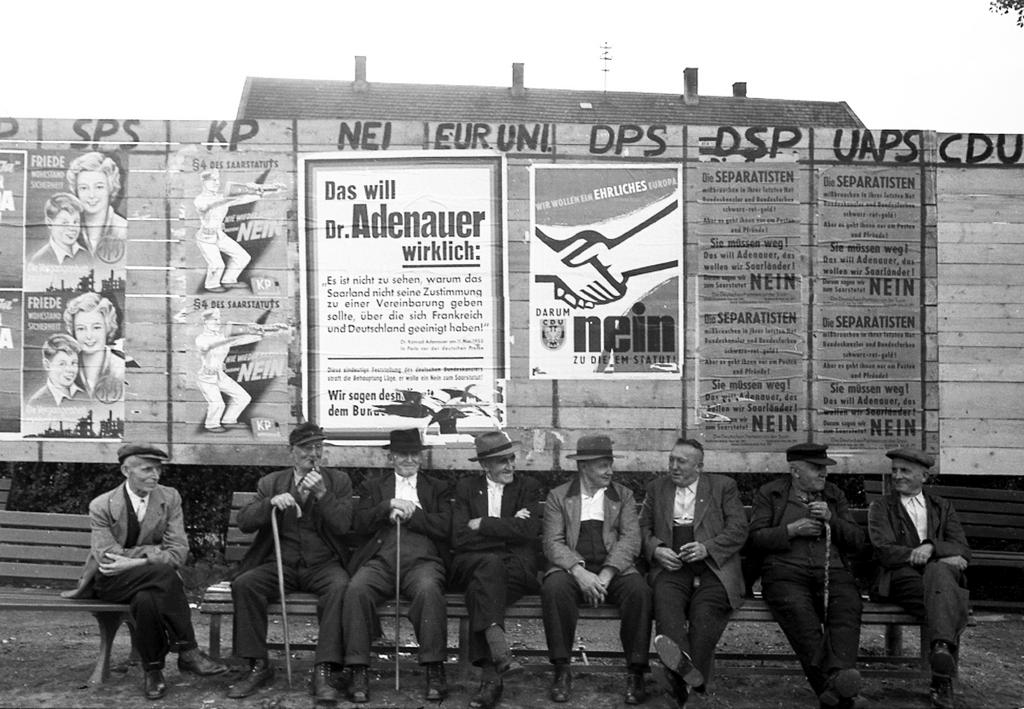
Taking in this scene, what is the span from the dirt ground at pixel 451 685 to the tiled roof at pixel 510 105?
18994mm

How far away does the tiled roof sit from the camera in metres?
25.3

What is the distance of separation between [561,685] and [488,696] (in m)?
0.44

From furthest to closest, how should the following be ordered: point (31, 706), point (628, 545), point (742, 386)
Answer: point (742, 386) < point (628, 545) < point (31, 706)

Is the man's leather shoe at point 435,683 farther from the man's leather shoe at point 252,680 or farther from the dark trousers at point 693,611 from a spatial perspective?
the dark trousers at point 693,611

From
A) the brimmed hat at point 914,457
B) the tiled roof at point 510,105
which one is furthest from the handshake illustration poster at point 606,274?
the tiled roof at point 510,105

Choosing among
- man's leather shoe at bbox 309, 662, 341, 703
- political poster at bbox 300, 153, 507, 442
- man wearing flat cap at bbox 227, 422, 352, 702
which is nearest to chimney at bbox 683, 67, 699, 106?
political poster at bbox 300, 153, 507, 442

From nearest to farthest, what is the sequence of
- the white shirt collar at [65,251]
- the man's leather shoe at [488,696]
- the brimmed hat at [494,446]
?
the man's leather shoe at [488,696] < the brimmed hat at [494,446] < the white shirt collar at [65,251]

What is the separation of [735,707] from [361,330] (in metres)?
3.49

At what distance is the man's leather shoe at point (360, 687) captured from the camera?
18.8 feet

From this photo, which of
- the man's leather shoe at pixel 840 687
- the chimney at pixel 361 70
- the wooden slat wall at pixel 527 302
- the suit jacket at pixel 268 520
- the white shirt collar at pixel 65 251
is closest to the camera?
the man's leather shoe at pixel 840 687

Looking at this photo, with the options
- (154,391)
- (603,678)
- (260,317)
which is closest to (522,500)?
(603,678)

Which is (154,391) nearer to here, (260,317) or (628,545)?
(260,317)

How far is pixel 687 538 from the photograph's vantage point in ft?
20.6

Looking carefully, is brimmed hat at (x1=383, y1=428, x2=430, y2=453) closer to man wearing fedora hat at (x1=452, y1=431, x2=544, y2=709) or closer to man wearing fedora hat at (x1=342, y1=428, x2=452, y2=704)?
man wearing fedora hat at (x1=342, y1=428, x2=452, y2=704)
